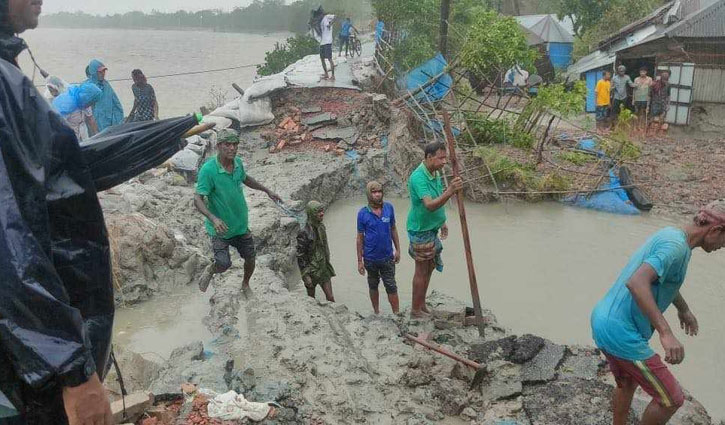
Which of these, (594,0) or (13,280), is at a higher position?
(594,0)

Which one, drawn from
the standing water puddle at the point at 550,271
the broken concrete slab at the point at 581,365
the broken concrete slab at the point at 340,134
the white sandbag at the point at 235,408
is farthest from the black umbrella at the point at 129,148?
the broken concrete slab at the point at 340,134

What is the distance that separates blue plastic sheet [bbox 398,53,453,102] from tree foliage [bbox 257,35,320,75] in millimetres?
5964

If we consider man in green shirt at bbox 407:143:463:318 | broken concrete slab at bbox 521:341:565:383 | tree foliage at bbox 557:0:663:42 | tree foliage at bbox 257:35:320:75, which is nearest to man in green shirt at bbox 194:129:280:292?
man in green shirt at bbox 407:143:463:318

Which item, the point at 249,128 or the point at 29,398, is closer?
the point at 29,398

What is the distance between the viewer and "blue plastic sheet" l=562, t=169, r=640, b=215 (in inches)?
371

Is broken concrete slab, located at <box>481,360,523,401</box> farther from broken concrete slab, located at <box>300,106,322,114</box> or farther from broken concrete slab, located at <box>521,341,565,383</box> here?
broken concrete slab, located at <box>300,106,322,114</box>

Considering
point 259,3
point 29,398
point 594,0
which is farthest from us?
point 259,3

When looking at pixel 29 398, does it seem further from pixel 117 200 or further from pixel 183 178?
pixel 183 178

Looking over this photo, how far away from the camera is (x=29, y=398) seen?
5.06 feet

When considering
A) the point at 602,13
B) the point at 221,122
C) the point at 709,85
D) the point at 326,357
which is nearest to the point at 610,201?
the point at 709,85

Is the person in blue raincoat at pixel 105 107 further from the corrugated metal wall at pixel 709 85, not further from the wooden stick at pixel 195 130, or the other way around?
the corrugated metal wall at pixel 709 85

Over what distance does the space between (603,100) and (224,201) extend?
12021 millimetres

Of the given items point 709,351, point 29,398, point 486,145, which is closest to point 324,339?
point 29,398

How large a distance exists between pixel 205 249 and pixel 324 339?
111 inches
